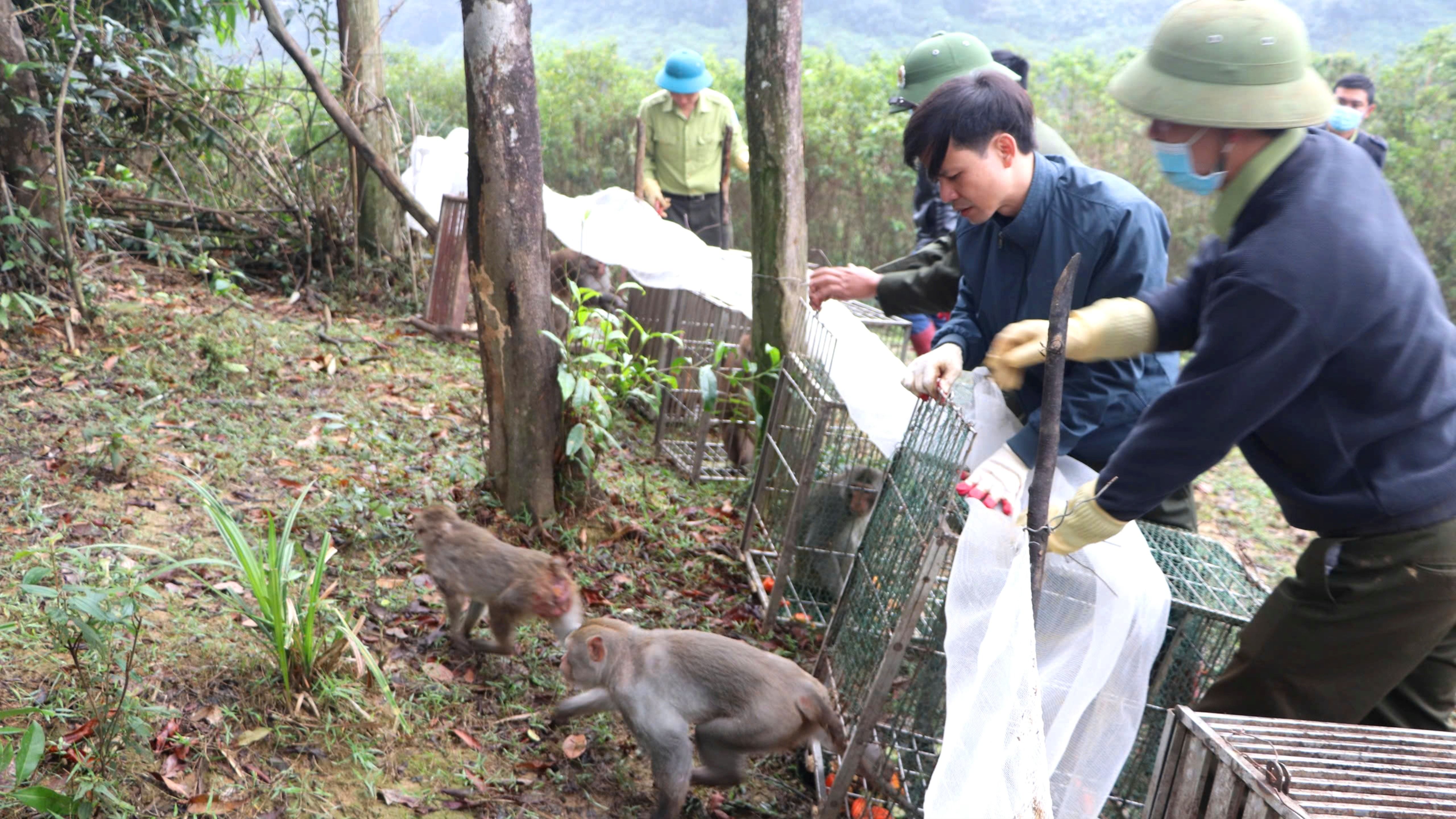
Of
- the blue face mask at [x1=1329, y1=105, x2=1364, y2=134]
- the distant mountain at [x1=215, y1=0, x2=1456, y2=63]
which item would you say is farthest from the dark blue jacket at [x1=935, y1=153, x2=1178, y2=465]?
the distant mountain at [x1=215, y1=0, x2=1456, y2=63]

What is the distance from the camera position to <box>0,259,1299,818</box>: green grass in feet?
10.5

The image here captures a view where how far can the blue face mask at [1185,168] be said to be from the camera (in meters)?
2.38

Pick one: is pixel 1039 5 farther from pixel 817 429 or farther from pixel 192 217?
pixel 817 429

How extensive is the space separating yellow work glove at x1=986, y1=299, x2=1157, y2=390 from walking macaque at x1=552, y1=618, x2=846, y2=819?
54.6 inches

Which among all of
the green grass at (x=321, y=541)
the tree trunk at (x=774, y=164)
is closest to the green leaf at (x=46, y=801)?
the green grass at (x=321, y=541)

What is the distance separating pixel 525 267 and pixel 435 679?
5.99 feet

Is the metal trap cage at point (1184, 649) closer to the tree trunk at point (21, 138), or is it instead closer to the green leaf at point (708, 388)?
the green leaf at point (708, 388)

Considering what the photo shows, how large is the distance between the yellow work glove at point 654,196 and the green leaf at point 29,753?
22.3 ft

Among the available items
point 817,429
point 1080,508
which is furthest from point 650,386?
point 1080,508

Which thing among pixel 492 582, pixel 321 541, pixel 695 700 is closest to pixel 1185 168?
pixel 695 700

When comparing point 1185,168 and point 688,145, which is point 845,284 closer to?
point 1185,168

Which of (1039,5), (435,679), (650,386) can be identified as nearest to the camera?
(435,679)

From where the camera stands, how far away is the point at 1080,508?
7.96 ft

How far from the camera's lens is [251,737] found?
3150 mm
